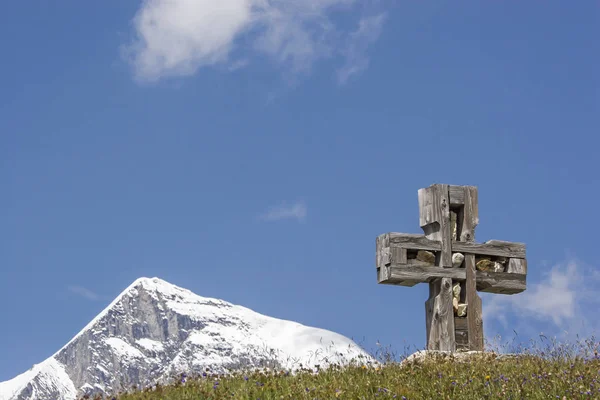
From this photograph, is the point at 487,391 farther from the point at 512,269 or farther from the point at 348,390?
the point at 512,269

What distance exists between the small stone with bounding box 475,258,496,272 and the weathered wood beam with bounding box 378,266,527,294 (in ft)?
0.47

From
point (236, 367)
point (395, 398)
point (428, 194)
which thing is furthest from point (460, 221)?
point (395, 398)

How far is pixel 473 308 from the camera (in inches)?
574

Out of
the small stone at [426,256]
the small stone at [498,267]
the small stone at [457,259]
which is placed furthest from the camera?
the small stone at [498,267]

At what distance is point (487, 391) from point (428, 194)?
6.28m

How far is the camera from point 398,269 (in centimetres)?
1379

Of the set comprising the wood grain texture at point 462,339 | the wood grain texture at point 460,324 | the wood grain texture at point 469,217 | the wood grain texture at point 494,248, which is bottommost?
the wood grain texture at point 462,339

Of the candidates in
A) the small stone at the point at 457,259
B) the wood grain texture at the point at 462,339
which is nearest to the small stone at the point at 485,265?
the small stone at the point at 457,259

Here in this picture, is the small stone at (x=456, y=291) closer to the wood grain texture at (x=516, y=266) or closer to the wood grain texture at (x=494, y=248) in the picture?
the wood grain texture at (x=494, y=248)

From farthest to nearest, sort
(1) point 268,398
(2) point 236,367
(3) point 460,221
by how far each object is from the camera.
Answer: (3) point 460,221
(2) point 236,367
(1) point 268,398

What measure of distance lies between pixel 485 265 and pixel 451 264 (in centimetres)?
98

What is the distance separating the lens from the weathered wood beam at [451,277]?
13.8 meters

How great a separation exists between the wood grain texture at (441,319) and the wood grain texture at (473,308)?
46 centimetres

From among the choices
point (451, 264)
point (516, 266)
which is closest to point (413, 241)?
point (451, 264)
